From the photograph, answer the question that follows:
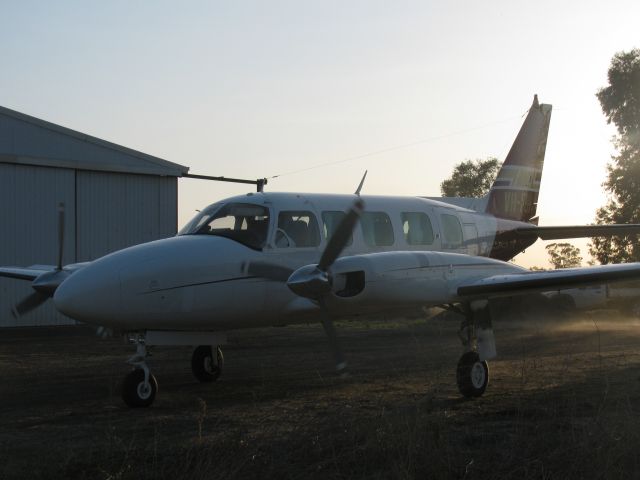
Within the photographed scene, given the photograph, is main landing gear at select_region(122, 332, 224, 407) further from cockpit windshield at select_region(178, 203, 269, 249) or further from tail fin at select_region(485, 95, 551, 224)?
tail fin at select_region(485, 95, 551, 224)

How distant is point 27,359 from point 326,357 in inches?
247

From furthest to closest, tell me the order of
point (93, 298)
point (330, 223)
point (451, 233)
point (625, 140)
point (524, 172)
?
point (625, 140) < point (524, 172) < point (451, 233) < point (330, 223) < point (93, 298)

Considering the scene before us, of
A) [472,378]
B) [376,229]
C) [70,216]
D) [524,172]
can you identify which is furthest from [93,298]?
[70,216]

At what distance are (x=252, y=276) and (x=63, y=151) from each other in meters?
18.6

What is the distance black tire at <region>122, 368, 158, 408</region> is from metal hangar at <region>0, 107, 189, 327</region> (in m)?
16.6

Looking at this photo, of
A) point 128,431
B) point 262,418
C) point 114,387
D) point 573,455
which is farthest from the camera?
point 114,387

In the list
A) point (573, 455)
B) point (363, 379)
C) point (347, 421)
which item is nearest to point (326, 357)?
point (363, 379)

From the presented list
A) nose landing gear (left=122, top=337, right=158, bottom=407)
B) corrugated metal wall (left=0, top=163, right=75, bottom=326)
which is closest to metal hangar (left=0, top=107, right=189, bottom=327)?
corrugated metal wall (left=0, top=163, right=75, bottom=326)

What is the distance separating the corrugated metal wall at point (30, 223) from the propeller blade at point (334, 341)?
17.6 metres

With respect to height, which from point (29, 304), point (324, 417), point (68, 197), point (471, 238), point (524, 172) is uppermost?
point (68, 197)

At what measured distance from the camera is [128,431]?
814 cm

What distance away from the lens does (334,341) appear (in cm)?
984

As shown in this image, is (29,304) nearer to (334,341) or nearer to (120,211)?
(334,341)

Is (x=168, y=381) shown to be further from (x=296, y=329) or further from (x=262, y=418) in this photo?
(x=296, y=329)
